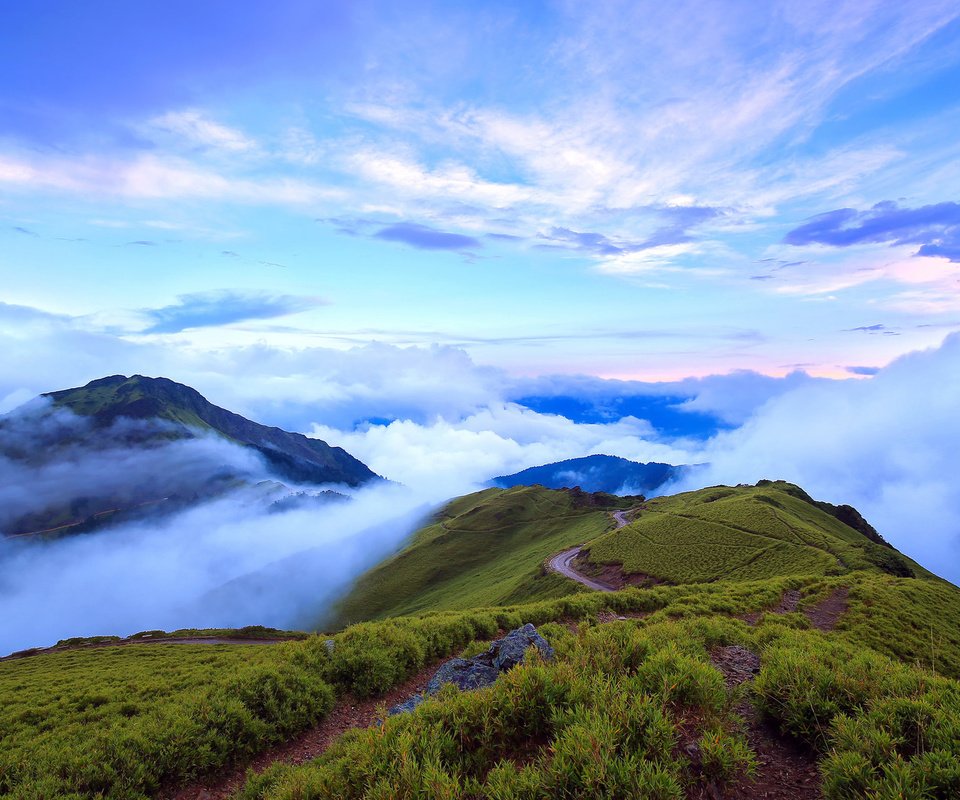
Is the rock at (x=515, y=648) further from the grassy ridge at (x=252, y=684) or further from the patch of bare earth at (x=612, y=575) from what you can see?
the patch of bare earth at (x=612, y=575)

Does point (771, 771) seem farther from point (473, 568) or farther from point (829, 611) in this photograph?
point (473, 568)

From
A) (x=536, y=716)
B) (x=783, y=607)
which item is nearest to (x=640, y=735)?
(x=536, y=716)

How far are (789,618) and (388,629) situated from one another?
2251 centimetres

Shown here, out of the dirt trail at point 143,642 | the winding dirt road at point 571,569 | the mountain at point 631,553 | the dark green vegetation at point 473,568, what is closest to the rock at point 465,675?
the dirt trail at point 143,642

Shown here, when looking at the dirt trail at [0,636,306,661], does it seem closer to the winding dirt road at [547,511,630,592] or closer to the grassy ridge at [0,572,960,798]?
the grassy ridge at [0,572,960,798]

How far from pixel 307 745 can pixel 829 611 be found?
32.5m

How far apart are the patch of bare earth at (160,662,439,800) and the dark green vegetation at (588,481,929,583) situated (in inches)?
2431

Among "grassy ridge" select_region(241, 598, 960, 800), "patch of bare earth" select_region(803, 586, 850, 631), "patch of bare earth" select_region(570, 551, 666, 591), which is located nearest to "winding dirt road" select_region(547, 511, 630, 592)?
"patch of bare earth" select_region(570, 551, 666, 591)

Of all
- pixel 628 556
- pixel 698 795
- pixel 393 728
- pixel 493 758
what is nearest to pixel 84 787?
pixel 393 728

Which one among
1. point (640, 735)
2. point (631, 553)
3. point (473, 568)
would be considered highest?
point (640, 735)

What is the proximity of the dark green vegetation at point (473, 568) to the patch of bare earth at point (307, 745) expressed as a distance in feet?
270

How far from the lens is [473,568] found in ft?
533

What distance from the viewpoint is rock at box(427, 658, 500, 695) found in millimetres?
15797

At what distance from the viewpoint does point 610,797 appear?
632 cm
